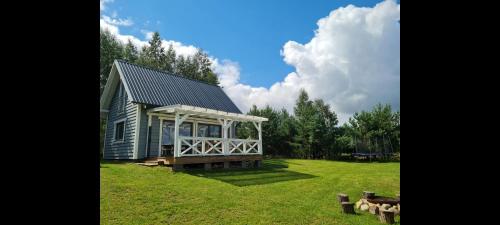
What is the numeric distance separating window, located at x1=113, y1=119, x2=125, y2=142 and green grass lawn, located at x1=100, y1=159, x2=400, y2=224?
554 centimetres

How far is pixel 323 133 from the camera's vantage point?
81.9 ft

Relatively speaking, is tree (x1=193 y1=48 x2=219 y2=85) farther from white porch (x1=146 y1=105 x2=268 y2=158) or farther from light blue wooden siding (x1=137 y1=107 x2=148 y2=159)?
light blue wooden siding (x1=137 y1=107 x2=148 y2=159)

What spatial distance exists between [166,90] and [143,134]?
2.94 meters

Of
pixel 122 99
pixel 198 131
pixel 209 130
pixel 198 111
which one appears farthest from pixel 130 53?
pixel 198 111

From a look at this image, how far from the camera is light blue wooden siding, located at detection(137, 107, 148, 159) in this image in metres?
13.5

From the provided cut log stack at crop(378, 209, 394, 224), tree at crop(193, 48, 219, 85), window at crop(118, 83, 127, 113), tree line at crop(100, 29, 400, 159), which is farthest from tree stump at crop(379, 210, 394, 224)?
tree at crop(193, 48, 219, 85)

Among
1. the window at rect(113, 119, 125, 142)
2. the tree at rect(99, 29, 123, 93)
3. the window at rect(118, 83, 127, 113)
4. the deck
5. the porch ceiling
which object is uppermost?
the tree at rect(99, 29, 123, 93)

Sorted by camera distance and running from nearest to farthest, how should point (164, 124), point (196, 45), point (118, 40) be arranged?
1. point (164, 124)
2. point (118, 40)
3. point (196, 45)

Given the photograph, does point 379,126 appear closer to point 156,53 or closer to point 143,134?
point 143,134
